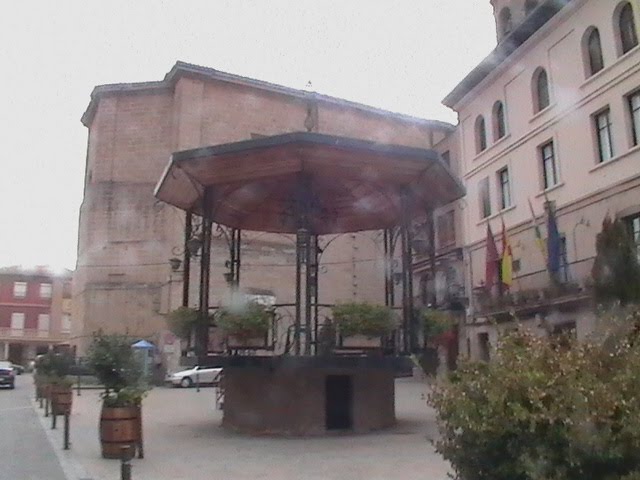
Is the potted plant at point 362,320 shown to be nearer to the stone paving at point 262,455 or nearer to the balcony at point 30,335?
the stone paving at point 262,455

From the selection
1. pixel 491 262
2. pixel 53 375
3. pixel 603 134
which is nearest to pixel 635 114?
pixel 603 134

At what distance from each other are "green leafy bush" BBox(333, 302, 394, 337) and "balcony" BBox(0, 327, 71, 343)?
63604 millimetres

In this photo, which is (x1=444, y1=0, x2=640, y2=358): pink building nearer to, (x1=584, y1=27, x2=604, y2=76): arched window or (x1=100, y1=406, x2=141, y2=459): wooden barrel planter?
(x1=584, y1=27, x2=604, y2=76): arched window

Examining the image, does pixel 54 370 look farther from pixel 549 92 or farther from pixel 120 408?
pixel 549 92

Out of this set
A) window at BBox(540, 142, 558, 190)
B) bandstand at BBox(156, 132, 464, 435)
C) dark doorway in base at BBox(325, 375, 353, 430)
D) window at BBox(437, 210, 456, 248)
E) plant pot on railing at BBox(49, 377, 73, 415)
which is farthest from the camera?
window at BBox(437, 210, 456, 248)

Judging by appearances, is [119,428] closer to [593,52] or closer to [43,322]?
[593,52]

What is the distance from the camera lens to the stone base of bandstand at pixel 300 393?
→ 11648 millimetres

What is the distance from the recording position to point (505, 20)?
28688 mm

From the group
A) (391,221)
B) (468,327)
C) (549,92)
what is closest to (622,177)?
(549,92)

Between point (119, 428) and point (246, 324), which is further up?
point (246, 324)

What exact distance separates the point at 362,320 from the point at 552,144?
15.3 meters

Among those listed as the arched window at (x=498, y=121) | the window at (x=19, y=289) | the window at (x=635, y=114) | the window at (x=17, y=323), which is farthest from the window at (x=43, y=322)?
the window at (x=635, y=114)

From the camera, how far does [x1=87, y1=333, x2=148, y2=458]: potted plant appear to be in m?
9.57

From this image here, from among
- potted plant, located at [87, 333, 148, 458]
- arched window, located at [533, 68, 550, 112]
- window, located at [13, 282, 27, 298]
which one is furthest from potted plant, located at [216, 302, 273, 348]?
window, located at [13, 282, 27, 298]
